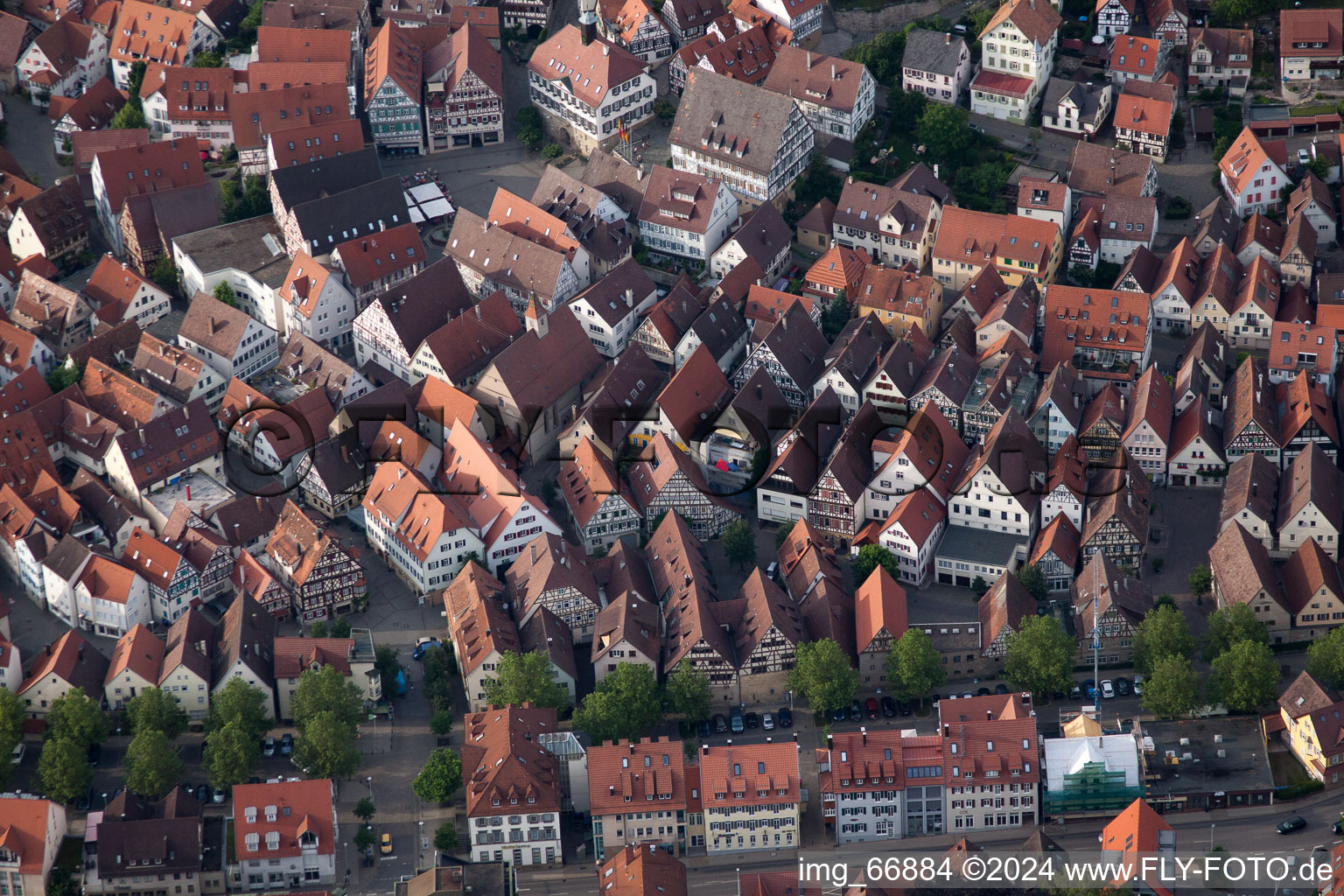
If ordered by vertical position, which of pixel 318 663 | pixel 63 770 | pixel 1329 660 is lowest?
pixel 63 770

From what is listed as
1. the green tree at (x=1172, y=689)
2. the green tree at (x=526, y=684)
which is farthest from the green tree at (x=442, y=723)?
the green tree at (x=1172, y=689)

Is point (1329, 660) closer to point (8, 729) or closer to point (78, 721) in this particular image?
point (78, 721)

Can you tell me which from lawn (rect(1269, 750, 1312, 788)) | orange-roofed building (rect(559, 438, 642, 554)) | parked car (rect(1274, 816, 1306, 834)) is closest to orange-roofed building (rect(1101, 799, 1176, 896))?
parked car (rect(1274, 816, 1306, 834))

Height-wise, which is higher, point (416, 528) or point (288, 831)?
point (416, 528)

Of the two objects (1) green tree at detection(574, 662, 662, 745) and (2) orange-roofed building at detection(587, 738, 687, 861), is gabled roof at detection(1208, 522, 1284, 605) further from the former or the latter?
(2) orange-roofed building at detection(587, 738, 687, 861)

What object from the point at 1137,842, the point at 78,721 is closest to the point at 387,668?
the point at 78,721

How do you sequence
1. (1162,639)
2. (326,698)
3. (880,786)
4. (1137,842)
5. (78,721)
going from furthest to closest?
(1162,639)
(326,698)
(78,721)
(880,786)
(1137,842)

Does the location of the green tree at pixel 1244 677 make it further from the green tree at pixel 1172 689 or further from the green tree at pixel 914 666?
the green tree at pixel 914 666
